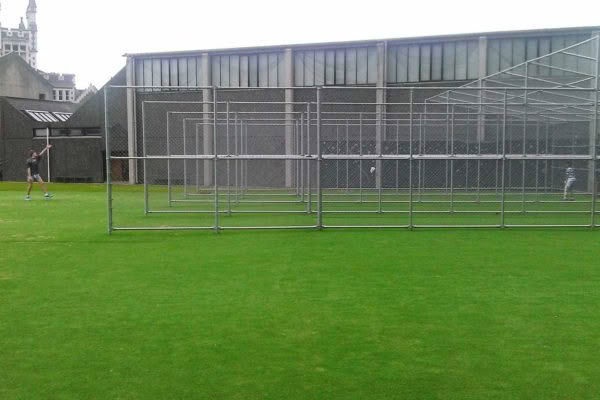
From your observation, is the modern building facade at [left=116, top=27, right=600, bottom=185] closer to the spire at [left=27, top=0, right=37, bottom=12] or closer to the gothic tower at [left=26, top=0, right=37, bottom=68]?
the gothic tower at [left=26, top=0, right=37, bottom=68]

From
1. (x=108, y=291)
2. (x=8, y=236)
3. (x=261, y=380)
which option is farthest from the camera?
(x=8, y=236)

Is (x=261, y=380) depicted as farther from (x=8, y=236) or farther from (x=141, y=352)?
(x=8, y=236)

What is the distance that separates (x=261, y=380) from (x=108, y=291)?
3.24 meters

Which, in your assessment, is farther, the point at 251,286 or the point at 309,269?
the point at 309,269

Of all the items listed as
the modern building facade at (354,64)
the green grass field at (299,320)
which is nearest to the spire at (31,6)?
the modern building facade at (354,64)

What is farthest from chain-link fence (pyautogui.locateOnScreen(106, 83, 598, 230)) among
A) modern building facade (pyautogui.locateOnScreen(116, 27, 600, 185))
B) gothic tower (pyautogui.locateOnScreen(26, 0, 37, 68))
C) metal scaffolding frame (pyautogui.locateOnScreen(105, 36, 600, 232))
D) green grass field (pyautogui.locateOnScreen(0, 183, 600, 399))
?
gothic tower (pyautogui.locateOnScreen(26, 0, 37, 68))

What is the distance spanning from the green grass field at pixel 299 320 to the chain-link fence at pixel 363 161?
8.89 ft

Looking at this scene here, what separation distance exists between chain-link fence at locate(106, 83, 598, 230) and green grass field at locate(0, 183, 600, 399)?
271cm

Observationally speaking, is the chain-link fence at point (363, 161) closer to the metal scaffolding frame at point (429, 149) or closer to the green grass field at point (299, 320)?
the metal scaffolding frame at point (429, 149)

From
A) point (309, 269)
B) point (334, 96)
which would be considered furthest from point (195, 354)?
point (334, 96)

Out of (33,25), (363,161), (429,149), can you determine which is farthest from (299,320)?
(33,25)

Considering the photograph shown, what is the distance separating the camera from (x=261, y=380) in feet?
13.5

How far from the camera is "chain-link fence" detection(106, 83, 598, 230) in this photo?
13.5 m

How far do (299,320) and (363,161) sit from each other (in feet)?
74.4
